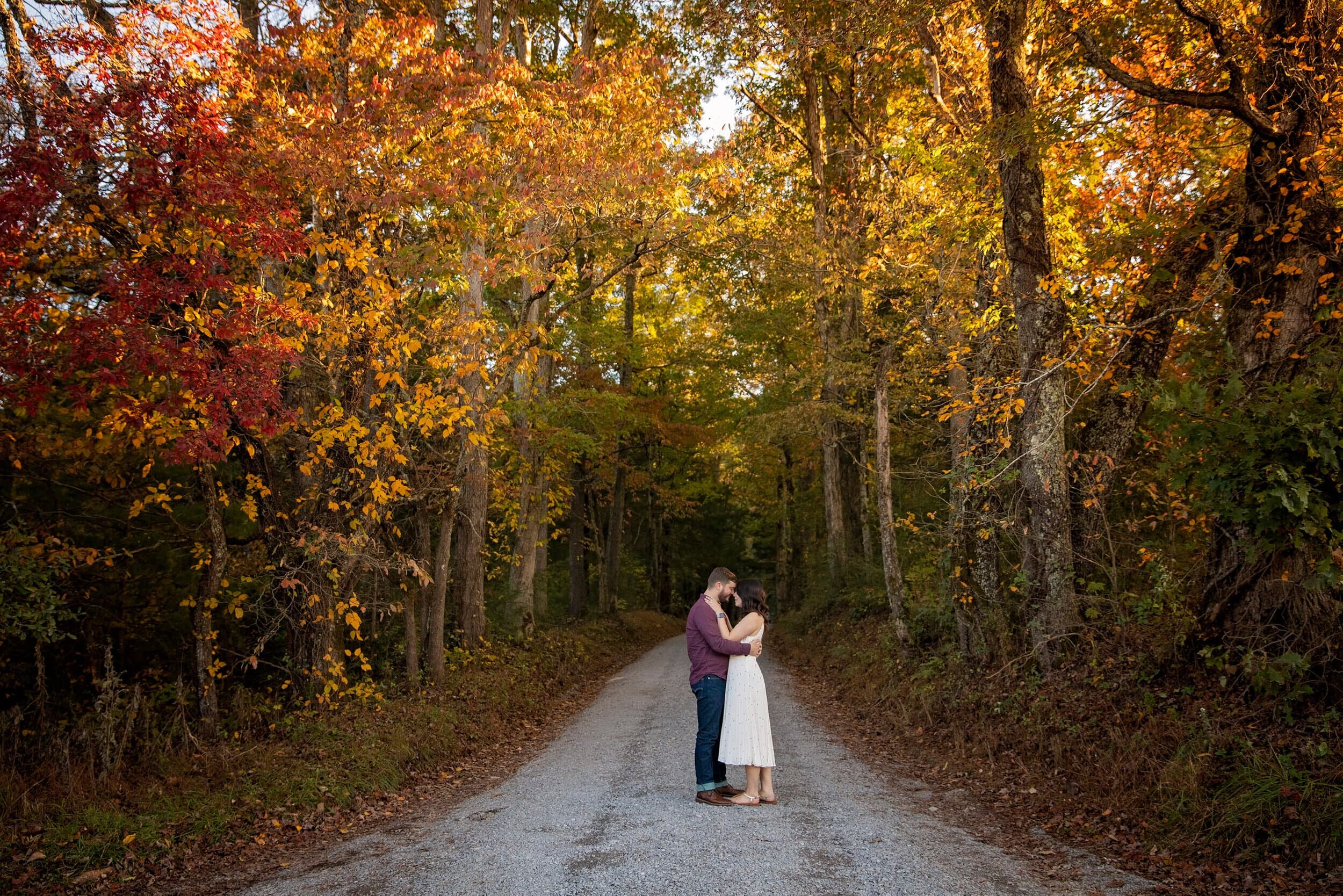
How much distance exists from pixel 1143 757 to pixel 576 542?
18921 millimetres

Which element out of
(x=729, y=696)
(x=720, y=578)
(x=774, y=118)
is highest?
(x=774, y=118)

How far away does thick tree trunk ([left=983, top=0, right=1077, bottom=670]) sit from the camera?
28.2 ft

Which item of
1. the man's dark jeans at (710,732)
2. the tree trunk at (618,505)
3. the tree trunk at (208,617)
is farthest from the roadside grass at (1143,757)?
the tree trunk at (618,505)

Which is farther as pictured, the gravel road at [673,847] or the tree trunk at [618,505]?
the tree trunk at [618,505]

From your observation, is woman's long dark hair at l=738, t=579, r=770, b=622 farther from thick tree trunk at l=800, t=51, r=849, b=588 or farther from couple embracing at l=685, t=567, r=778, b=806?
thick tree trunk at l=800, t=51, r=849, b=588

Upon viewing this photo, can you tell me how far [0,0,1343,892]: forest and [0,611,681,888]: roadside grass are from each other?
0.10m

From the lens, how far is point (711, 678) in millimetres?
6777

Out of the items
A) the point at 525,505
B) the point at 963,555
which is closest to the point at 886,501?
the point at 963,555

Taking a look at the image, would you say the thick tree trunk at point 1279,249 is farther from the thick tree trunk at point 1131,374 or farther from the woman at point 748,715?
the woman at point 748,715

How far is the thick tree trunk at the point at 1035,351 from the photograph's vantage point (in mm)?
8594

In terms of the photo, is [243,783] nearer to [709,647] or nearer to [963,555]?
[709,647]

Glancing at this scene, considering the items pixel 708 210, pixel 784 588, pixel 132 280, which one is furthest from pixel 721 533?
pixel 132 280

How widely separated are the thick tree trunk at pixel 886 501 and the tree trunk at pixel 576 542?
1058cm

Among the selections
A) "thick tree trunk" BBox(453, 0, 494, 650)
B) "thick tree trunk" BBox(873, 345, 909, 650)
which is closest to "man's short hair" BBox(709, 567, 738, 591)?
"thick tree trunk" BBox(453, 0, 494, 650)
